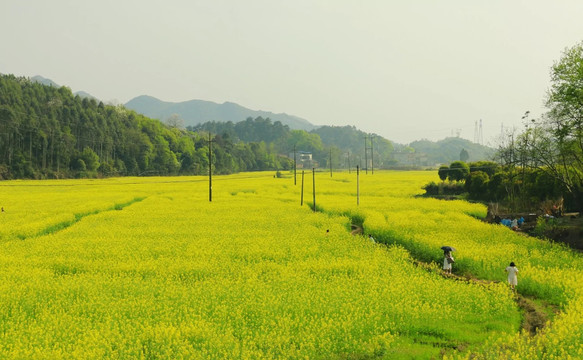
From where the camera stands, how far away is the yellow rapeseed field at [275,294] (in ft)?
40.2

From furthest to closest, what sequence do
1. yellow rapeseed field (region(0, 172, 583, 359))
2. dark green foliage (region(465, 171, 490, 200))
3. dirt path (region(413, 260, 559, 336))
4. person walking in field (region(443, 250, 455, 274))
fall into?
dark green foliage (region(465, 171, 490, 200)), person walking in field (region(443, 250, 455, 274)), dirt path (region(413, 260, 559, 336)), yellow rapeseed field (region(0, 172, 583, 359))

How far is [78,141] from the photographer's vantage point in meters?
107

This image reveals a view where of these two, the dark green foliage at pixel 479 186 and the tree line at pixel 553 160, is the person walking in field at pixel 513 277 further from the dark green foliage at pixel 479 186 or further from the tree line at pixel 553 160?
the dark green foliage at pixel 479 186

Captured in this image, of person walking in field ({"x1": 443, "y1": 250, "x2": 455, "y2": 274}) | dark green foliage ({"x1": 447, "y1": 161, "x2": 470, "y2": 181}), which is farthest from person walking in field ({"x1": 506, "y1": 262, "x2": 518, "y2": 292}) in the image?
dark green foliage ({"x1": 447, "y1": 161, "x2": 470, "y2": 181})

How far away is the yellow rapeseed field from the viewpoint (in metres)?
12.3

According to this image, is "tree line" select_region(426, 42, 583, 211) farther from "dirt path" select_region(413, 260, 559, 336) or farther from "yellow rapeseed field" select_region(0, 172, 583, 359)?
"dirt path" select_region(413, 260, 559, 336)

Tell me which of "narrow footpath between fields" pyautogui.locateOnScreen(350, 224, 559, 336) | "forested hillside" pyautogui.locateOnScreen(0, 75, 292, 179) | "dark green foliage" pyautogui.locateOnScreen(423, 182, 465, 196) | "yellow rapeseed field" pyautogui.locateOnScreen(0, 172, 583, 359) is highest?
"forested hillside" pyautogui.locateOnScreen(0, 75, 292, 179)

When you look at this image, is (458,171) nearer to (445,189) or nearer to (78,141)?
(445,189)

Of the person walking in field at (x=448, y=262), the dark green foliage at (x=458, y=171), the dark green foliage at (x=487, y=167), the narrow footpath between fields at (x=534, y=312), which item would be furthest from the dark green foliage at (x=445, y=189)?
the narrow footpath between fields at (x=534, y=312)

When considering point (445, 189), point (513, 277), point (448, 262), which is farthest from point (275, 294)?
point (445, 189)

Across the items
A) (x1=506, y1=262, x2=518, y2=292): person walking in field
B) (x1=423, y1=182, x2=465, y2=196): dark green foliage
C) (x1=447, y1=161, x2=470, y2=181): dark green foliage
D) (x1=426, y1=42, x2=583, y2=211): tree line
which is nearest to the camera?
(x1=506, y1=262, x2=518, y2=292): person walking in field

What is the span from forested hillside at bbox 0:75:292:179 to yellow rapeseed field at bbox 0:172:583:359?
7032 cm

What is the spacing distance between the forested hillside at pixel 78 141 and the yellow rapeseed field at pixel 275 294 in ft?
231

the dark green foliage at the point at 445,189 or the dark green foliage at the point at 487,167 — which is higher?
the dark green foliage at the point at 487,167
